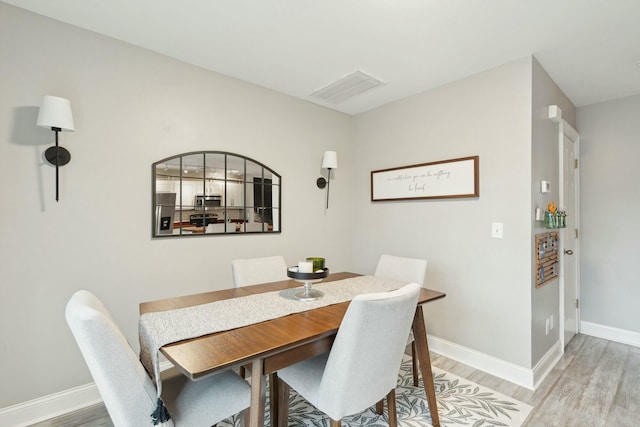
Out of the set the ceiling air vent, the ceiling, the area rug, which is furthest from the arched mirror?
the area rug

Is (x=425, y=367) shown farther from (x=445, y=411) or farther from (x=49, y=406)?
(x=49, y=406)

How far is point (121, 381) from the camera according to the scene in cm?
105

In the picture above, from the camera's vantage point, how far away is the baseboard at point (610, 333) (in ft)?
9.72

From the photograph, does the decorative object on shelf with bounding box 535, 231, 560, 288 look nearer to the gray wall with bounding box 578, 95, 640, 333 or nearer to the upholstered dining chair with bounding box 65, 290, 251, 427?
the gray wall with bounding box 578, 95, 640, 333

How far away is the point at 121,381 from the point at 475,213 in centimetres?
255

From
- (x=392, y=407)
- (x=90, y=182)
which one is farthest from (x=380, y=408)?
(x=90, y=182)

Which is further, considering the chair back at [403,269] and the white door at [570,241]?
the white door at [570,241]

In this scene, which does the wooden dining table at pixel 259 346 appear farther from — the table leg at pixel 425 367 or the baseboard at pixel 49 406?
the baseboard at pixel 49 406

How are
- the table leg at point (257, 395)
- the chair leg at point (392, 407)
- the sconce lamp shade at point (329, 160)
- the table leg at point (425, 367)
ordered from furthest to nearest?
the sconce lamp shade at point (329, 160) < the table leg at point (425, 367) < the chair leg at point (392, 407) < the table leg at point (257, 395)

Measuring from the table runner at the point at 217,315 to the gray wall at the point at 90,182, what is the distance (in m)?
0.86

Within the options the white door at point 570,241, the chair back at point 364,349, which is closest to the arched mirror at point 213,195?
the chair back at point 364,349

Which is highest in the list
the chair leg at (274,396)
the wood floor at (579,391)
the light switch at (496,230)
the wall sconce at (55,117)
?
the wall sconce at (55,117)

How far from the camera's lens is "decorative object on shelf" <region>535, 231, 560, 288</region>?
236 centimetres

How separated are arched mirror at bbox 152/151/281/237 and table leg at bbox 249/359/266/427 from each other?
1493 mm
